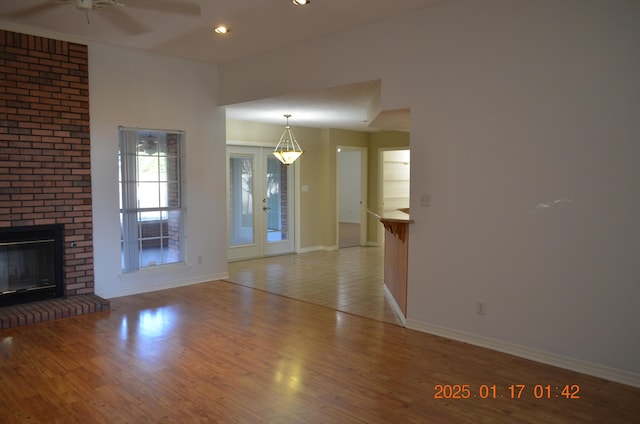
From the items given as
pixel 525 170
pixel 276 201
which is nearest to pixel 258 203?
pixel 276 201

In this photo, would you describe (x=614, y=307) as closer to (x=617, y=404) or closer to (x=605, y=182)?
(x=617, y=404)

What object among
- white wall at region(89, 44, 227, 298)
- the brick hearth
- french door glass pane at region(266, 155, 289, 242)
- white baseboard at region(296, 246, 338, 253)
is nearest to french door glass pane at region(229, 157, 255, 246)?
french door glass pane at region(266, 155, 289, 242)

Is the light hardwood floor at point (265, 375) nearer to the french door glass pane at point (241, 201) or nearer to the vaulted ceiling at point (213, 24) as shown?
the vaulted ceiling at point (213, 24)

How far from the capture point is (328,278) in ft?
21.6

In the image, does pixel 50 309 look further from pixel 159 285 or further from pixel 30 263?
pixel 159 285

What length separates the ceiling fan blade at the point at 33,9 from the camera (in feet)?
13.7

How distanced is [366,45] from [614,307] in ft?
10.1

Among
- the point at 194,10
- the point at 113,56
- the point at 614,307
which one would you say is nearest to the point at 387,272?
the point at 614,307

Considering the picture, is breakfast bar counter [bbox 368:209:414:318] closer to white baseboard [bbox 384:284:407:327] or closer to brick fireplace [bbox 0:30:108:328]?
white baseboard [bbox 384:284:407:327]

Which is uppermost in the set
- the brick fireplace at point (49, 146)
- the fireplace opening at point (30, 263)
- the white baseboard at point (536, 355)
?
the brick fireplace at point (49, 146)

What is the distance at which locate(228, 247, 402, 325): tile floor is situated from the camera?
5.20 m

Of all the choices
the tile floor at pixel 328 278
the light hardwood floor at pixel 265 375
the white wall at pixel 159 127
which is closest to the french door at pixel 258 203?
the tile floor at pixel 328 278

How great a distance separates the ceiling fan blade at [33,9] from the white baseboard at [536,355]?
4.31 metres
